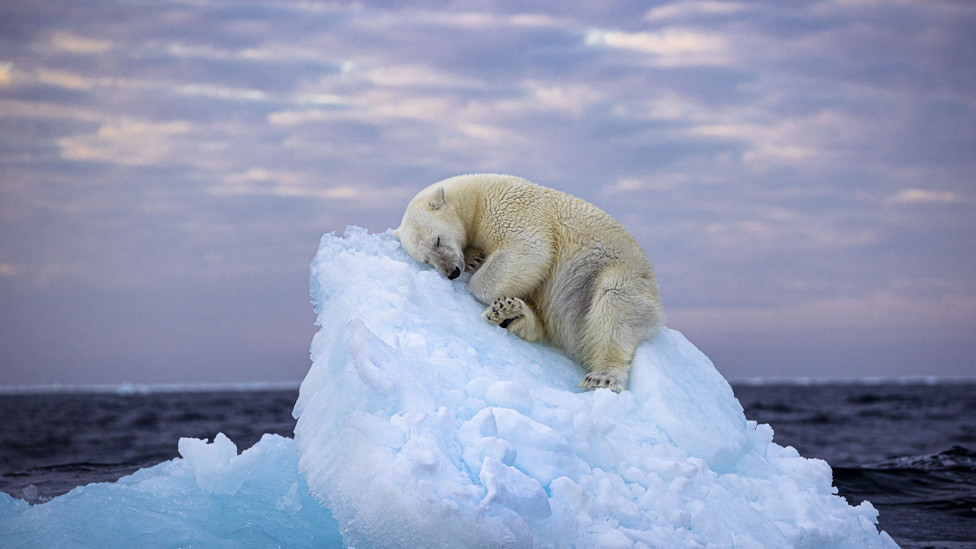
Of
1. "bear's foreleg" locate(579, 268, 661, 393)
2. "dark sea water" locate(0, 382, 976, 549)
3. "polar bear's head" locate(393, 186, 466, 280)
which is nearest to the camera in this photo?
"bear's foreleg" locate(579, 268, 661, 393)

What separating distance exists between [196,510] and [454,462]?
2221 mm

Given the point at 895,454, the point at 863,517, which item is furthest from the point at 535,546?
the point at 895,454

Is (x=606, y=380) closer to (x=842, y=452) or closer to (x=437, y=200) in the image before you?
(x=437, y=200)

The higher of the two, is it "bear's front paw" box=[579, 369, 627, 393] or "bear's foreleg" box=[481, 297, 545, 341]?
"bear's foreleg" box=[481, 297, 545, 341]

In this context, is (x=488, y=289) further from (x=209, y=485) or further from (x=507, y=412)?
(x=209, y=485)

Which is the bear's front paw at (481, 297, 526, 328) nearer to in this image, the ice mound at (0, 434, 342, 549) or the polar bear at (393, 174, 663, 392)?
the polar bear at (393, 174, 663, 392)

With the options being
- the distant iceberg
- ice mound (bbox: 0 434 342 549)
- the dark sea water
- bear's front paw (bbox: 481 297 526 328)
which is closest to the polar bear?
bear's front paw (bbox: 481 297 526 328)

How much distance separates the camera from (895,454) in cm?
1756

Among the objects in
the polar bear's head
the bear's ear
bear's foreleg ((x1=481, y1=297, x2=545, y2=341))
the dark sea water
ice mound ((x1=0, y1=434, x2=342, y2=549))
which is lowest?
the dark sea water

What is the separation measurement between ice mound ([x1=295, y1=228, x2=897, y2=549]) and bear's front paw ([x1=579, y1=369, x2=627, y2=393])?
0.13m

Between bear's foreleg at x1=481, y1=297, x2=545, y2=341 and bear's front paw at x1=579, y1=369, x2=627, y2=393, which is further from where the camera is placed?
bear's foreleg at x1=481, y1=297, x2=545, y2=341

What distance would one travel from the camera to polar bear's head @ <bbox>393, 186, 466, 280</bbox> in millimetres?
5379

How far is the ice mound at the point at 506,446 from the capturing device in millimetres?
3363

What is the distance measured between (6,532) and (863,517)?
213 inches
